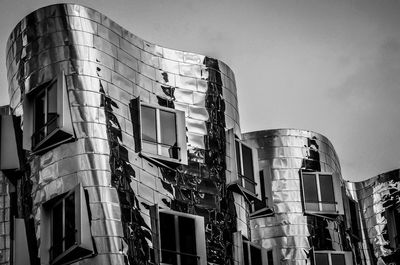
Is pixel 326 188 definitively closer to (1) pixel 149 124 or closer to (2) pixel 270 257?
(2) pixel 270 257

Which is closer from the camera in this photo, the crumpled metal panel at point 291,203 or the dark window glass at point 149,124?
the dark window glass at point 149,124

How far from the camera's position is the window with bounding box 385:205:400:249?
125ft

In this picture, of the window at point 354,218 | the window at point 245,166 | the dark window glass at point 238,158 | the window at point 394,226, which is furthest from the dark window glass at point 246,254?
the window at point 394,226

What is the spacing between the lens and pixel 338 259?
35625 millimetres

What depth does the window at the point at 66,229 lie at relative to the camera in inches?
944

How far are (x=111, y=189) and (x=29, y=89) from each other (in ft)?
12.7

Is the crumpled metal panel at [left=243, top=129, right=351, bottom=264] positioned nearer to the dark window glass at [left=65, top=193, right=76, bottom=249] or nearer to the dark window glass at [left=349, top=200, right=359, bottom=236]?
the dark window glass at [left=349, top=200, right=359, bottom=236]

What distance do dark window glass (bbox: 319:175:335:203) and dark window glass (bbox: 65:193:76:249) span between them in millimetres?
13994

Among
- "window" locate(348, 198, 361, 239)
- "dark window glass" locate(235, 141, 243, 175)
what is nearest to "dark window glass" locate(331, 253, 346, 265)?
"window" locate(348, 198, 361, 239)

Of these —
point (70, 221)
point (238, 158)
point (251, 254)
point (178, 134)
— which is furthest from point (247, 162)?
point (70, 221)

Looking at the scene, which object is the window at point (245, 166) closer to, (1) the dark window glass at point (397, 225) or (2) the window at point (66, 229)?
(2) the window at point (66, 229)

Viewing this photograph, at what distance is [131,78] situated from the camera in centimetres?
2730

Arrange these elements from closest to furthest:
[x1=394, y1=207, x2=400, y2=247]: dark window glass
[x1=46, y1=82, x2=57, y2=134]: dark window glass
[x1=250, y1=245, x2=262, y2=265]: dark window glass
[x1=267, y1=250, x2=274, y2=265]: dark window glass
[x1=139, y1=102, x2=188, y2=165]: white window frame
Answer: [x1=46, y1=82, x2=57, y2=134]: dark window glass
[x1=139, y1=102, x2=188, y2=165]: white window frame
[x1=250, y1=245, x2=262, y2=265]: dark window glass
[x1=267, y1=250, x2=274, y2=265]: dark window glass
[x1=394, y1=207, x2=400, y2=247]: dark window glass

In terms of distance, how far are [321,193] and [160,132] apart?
430 inches
